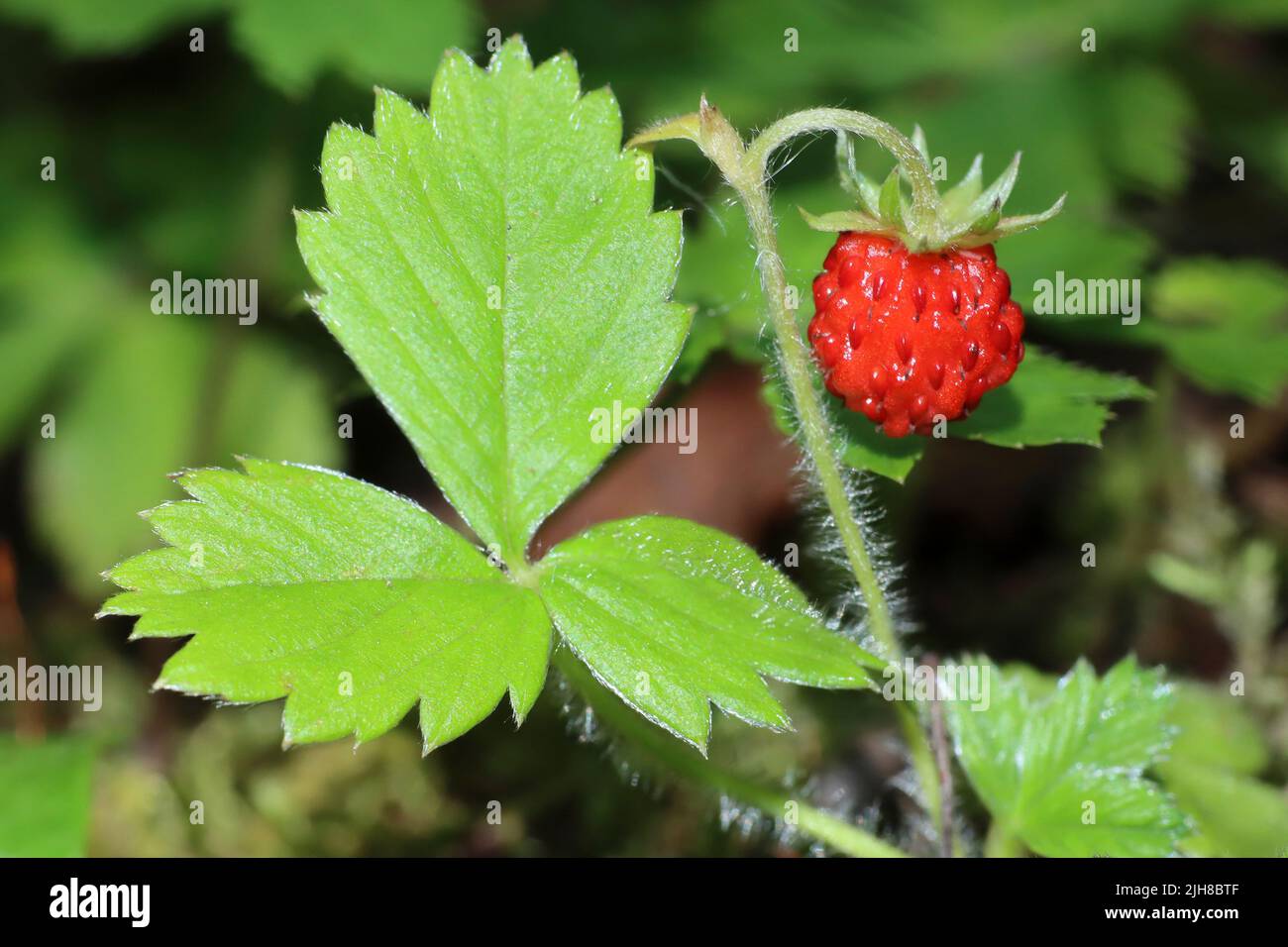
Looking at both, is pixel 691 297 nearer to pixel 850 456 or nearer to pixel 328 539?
pixel 850 456

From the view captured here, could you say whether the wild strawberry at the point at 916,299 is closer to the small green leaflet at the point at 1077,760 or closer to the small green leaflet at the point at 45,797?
the small green leaflet at the point at 1077,760

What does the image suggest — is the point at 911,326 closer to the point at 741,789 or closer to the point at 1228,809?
the point at 741,789

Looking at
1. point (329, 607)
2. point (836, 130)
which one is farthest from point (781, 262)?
point (329, 607)

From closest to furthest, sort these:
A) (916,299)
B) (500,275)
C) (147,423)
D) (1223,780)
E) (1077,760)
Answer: (916,299), (500,275), (1077,760), (1223,780), (147,423)

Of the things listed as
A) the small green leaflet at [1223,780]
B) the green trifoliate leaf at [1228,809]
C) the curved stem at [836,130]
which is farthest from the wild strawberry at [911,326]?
the green trifoliate leaf at [1228,809]

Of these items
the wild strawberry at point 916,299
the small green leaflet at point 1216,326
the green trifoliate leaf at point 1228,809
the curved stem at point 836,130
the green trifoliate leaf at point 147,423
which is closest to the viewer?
the curved stem at point 836,130

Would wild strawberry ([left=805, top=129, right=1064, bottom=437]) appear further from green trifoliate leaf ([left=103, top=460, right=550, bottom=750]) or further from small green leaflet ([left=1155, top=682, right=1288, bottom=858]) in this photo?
small green leaflet ([left=1155, top=682, right=1288, bottom=858])
